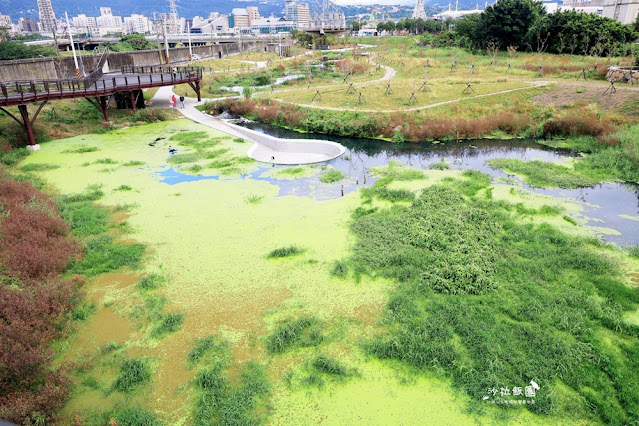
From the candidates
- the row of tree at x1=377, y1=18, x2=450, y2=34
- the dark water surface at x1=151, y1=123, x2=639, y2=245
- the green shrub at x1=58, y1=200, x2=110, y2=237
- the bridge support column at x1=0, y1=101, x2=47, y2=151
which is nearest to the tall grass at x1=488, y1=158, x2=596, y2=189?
the dark water surface at x1=151, y1=123, x2=639, y2=245

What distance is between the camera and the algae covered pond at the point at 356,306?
302 inches

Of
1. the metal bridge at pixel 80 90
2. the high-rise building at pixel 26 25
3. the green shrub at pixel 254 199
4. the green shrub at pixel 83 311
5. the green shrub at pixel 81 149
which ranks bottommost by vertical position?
the green shrub at pixel 83 311

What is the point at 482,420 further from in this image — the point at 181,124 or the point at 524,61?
the point at 524,61

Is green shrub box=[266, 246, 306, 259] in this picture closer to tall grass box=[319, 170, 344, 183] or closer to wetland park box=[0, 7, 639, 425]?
wetland park box=[0, 7, 639, 425]

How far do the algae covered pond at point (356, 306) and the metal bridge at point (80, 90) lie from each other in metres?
7.14

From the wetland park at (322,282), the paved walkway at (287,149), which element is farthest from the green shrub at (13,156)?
the paved walkway at (287,149)

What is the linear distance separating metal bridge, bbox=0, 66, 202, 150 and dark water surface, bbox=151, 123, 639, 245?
9.08 m

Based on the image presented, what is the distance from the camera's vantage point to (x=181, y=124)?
29375 millimetres

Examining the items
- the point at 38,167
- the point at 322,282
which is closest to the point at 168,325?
the point at 322,282

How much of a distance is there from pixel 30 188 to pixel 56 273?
22.9 ft

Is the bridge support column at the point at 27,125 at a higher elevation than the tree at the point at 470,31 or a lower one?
lower

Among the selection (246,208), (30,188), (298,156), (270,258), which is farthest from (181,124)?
(270,258)

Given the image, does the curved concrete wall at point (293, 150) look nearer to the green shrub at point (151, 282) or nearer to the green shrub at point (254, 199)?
the green shrub at point (254, 199)

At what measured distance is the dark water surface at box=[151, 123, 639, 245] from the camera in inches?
617
